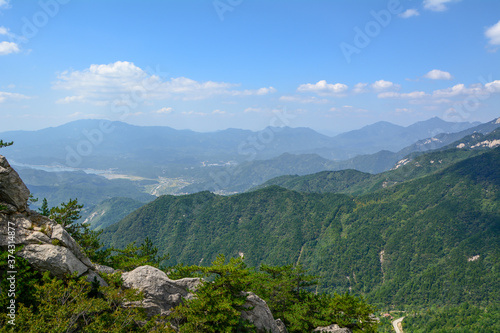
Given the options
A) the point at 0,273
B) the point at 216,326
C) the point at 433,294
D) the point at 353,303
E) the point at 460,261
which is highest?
the point at 0,273

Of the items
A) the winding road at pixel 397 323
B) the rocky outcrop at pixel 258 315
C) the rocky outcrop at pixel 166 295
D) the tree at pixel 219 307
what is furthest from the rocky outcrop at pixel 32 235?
the winding road at pixel 397 323

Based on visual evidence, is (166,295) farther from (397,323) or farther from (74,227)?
(397,323)

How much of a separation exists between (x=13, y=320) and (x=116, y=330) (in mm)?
6901

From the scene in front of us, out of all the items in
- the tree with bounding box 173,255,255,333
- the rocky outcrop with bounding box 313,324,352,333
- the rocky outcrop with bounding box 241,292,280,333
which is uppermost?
the tree with bounding box 173,255,255,333

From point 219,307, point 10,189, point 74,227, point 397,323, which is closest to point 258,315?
point 219,307

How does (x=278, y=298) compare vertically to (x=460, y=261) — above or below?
above

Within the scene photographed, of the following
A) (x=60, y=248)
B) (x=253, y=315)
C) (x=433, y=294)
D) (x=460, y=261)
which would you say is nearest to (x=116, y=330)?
(x=60, y=248)

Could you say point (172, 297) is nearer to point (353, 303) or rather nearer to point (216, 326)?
point (216, 326)

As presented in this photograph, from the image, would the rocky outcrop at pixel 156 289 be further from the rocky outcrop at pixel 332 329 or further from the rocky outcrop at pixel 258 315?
the rocky outcrop at pixel 332 329

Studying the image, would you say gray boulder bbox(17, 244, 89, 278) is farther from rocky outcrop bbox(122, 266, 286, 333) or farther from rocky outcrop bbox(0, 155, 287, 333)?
rocky outcrop bbox(122, 266, 286, 333)

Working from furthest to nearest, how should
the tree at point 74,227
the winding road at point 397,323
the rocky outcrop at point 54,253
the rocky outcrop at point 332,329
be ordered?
the winding road at point 397,323 → the tree at point 74,227 → the rocky outcrop at point 332,329 → the rocky outcrop at point 54,253

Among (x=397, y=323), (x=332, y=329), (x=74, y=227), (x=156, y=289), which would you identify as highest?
(x=74, y=227)

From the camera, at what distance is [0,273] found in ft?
72.9

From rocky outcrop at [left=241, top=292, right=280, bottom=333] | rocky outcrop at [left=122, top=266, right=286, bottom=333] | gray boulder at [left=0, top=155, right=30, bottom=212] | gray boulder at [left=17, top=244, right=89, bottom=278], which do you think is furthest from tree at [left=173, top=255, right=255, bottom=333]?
gray boulder at [left=0, top=155, right=30, bottom=212]
